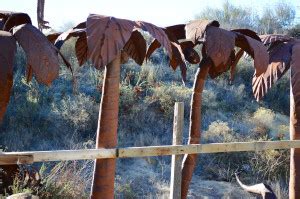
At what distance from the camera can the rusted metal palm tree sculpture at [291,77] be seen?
67.3 inches

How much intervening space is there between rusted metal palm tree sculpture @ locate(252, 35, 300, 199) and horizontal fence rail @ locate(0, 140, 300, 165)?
0.33 feet

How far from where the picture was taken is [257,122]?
292 inches

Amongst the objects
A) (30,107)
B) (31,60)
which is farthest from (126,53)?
(30,107)

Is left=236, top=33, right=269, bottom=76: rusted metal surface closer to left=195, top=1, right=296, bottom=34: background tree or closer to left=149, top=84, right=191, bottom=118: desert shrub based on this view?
left=149, top=84, right=191, bottom=118: desert shrub

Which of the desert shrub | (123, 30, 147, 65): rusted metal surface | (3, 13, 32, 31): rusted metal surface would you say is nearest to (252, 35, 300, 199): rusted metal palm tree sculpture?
(123, 30, 147, 65): rusted metal surface

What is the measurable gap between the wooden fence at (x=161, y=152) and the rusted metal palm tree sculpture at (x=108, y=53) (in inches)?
2.2

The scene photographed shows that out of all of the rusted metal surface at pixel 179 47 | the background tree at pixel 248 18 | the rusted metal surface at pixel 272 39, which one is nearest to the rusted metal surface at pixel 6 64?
the rusted metal surface at pixel 179 47

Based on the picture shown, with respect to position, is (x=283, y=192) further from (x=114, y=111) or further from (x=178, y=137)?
(x=114, y=111)

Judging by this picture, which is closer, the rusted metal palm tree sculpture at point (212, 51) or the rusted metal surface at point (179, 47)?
the rusted metal palm tree sculpture at point (212, 51)

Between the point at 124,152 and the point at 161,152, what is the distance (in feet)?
0.59

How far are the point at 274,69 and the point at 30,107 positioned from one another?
5.18m

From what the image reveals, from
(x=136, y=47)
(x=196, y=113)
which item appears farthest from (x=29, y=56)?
(x=196, y=113)

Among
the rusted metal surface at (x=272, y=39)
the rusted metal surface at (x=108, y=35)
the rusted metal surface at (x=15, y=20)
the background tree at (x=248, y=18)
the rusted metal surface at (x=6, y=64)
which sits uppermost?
the background tree at (x=248, y=18)

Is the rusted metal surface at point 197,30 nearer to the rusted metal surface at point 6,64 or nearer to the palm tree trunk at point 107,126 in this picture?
the palm tree trunk at point 107,126
